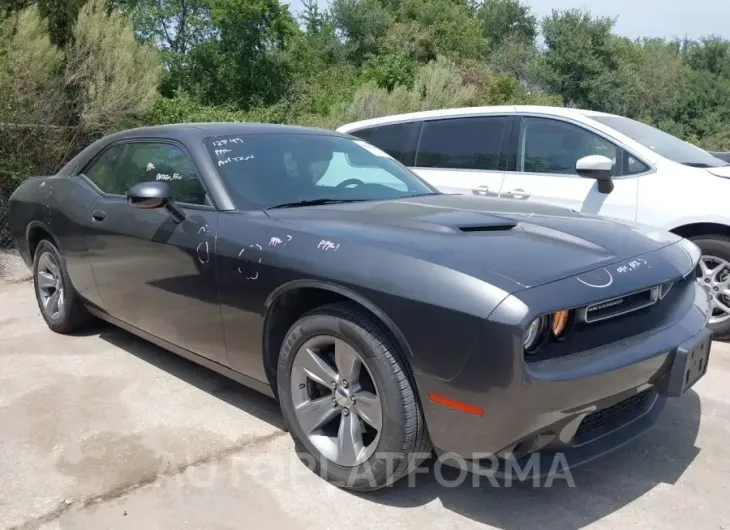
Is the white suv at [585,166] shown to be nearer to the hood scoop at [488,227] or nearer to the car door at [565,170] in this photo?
the car door at [565,170]

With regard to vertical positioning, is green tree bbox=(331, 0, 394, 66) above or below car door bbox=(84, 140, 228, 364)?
above

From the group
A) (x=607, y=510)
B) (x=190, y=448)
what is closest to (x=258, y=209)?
(x=190, y=448)

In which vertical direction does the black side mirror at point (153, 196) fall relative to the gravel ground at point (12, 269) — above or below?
above

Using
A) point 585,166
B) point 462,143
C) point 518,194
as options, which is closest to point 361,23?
point 462,143

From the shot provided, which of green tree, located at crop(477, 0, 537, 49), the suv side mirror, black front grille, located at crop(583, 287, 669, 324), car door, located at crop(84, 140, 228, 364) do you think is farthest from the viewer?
green tree, located at crop(477, 0, 537, 49)

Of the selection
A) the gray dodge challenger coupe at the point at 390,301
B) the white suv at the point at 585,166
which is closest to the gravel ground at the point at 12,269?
the gray dodge challenger coupe at the point at 390,301

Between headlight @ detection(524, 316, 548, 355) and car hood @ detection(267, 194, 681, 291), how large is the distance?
132 mm

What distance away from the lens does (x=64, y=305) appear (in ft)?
15.4

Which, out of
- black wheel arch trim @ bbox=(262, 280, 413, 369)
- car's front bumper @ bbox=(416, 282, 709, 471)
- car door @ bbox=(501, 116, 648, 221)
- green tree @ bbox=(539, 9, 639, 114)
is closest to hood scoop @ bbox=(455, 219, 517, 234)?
black wheel arch trim @ bbox=(262, 280, 413, 369)

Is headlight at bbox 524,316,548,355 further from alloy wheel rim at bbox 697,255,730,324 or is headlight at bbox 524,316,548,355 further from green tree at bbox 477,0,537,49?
green tree at bbox 477,0,537,49

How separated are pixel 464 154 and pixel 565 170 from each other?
0.97 metres

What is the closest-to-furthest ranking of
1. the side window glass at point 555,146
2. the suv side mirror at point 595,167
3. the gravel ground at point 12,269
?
the suv side mirror at point 595,167
the side window glass at point 555,146
the gravel ground at point 12,269

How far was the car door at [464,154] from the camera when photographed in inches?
225

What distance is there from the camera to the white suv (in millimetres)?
4746
